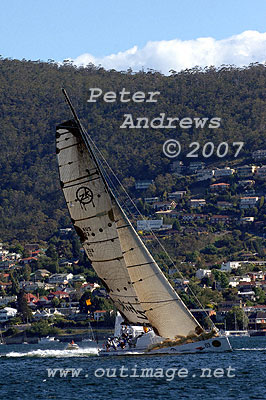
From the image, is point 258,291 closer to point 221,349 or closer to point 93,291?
point 93,291

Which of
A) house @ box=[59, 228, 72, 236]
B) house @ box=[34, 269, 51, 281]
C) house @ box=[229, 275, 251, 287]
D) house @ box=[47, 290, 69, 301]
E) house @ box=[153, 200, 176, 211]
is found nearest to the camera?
house @ box=[229, 275, 251, 287]

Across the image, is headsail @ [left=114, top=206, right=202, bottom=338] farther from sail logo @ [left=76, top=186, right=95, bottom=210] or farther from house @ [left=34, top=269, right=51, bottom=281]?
house @ [left=34, top=269, right=51, bottom=281]

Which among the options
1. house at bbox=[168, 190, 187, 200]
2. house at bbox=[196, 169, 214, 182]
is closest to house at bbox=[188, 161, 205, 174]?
house at bbox=[196, 169, 214, 182]

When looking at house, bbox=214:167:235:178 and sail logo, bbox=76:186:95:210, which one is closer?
sail logo, bbox=76:186:95:210

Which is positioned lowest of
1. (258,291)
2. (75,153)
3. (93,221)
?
(258,291)

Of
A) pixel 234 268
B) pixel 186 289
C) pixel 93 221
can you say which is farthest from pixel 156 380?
pixel 234 268

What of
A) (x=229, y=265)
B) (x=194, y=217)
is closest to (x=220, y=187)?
(x=194, y=217)

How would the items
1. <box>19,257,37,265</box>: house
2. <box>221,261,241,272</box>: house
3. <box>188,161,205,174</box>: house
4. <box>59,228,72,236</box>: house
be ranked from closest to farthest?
<box>221,261,241,272</box>: house, <box>19,257,37,265</box>: house, <box>59,228,72,236</box>: house, <box>188,161,205,174</box>: house
